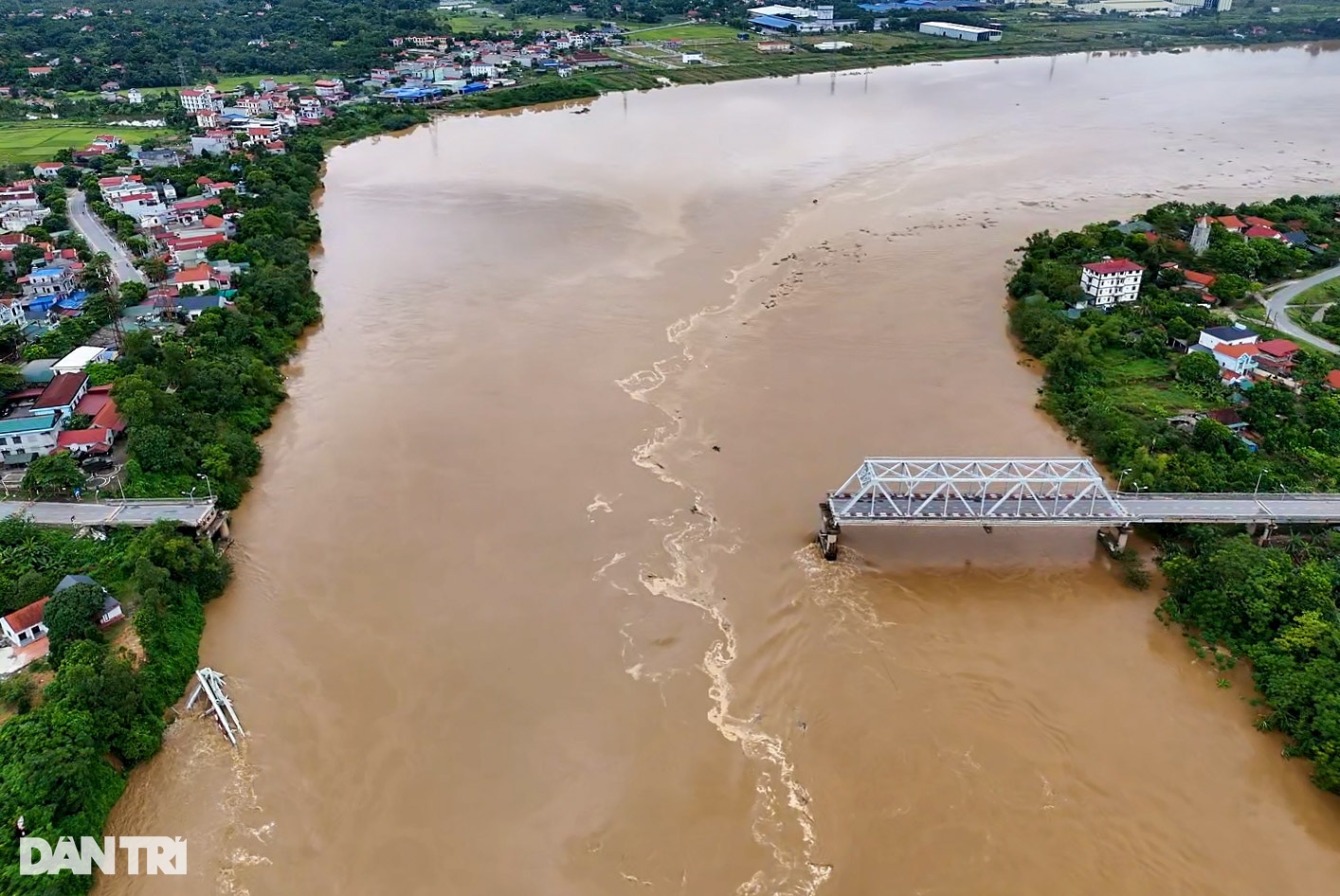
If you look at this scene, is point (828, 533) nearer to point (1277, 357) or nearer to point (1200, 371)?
point (1200, 371)

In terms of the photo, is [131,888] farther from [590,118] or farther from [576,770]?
[590,118]

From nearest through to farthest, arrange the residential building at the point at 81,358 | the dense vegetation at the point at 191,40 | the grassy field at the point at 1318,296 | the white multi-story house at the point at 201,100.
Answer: the residential building at the point at 81,358, the grassy field at the point at 1318,296, the white multi-story house at the point at 201,100, the dense vegetation at the point at 191,40

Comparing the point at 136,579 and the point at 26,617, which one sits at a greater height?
the point at 136,579

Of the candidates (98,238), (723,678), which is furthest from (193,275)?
(723,678)

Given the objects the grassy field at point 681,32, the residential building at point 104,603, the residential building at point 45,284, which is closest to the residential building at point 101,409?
the residential building at point 104,603

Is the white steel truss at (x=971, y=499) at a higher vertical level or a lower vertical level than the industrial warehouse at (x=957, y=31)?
lower

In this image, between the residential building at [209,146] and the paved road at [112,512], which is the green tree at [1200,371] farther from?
the residential building at [209,146]
